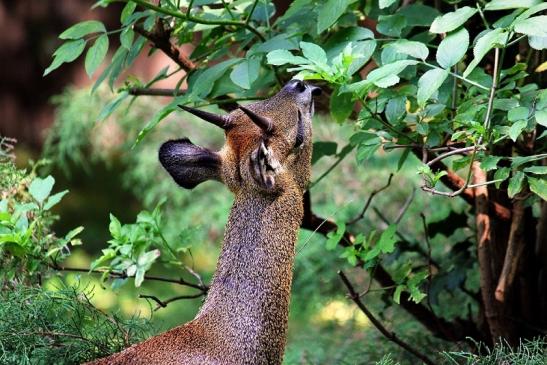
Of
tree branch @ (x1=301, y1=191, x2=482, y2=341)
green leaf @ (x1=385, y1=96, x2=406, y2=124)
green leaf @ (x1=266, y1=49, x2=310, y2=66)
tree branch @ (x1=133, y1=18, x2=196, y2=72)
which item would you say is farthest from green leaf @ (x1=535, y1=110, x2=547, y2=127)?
tree branch @ (x1=133, y1=18, x2=196, y2=72)

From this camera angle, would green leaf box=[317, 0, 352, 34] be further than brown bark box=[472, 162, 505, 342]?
No

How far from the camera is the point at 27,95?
7.48 metres

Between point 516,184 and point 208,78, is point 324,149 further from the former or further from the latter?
point 516,184

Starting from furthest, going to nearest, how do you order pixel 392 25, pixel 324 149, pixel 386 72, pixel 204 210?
pixel 204 210, pixel 324 149, pixel 392 25, pixel 386 72

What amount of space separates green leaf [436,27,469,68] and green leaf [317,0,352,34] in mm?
251

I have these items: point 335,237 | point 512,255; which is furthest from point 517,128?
point 512,255

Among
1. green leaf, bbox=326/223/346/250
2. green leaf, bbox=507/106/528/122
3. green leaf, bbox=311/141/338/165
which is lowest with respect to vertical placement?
green leaf, bbox=326/223/346/250

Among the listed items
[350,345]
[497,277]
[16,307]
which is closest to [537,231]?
[497,277]

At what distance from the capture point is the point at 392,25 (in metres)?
2.24

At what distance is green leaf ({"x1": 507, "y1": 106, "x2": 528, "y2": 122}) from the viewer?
1946 millimetres

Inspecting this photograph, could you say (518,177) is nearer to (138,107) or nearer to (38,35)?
(138,107)

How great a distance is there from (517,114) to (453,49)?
0.18 metres

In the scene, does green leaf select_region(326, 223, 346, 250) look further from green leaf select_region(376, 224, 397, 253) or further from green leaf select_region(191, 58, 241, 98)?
green leaf select_region(191, 58, 241, 98)

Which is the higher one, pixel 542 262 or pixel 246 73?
pixel 246 73
